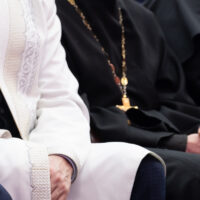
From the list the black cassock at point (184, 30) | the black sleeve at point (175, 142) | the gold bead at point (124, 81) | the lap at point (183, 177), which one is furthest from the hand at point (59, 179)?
the black cassock at point (184, 30)

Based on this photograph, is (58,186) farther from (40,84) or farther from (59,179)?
(40,84)

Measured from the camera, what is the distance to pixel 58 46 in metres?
1.88

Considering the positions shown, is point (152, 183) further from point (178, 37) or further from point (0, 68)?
point (178, 37)

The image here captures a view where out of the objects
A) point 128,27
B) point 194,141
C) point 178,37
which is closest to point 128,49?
point 128,27

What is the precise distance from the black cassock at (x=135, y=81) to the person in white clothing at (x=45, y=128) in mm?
241

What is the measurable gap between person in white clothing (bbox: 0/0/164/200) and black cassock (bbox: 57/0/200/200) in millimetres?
241

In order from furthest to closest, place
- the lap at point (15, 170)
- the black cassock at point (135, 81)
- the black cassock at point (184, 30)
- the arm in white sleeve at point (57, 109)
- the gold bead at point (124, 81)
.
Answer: the black cassock at point (184, 30)
the gold bead at point (124, 81)
the black cassock at point (135, 81)
the arm in white sleeve at point (57, 109)
the lap at point (15, 170)

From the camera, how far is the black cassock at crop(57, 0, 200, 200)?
81.0 inches

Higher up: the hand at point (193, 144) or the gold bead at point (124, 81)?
the gold bead at point (124, 81)

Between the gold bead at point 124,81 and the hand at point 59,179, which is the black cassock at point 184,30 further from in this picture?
the hand at point 59,179

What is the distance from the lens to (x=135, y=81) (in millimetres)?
2363

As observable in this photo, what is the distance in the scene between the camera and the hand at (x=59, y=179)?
1409mm

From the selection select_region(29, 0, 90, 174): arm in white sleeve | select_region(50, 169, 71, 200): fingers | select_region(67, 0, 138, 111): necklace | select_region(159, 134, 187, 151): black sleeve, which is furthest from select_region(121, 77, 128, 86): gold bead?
select_region(50, 169, 71, 200): fingers

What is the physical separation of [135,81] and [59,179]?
1.02m
